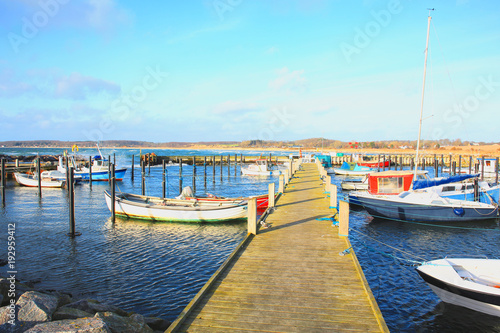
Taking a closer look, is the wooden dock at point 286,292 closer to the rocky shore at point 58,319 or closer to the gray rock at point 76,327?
the gray rock at point 76,327

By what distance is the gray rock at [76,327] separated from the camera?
17.4 feet

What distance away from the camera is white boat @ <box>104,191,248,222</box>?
61.6 ft

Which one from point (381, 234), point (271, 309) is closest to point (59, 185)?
point (381, 234)

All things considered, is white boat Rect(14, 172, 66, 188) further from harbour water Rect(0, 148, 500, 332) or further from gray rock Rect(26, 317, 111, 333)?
gray rock Rect(26, 317, 111, 333)

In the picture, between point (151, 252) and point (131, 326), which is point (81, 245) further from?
point (131, 326)

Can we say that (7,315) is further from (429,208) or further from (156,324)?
(429,208)

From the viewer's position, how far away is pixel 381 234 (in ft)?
57.2

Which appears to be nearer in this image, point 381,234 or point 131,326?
point 131,326

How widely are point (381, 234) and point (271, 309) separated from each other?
1330cm

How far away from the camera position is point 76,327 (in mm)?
5398

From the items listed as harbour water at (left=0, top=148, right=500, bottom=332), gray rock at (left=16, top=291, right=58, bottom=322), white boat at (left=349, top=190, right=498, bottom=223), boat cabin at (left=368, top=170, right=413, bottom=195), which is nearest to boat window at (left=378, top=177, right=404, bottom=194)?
boat cabin at (left=368, top=170, right=413, bottom=195)

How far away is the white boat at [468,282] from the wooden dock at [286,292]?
229 centimetres

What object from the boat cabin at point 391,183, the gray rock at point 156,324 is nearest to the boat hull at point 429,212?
the boat cabin at point 391,183

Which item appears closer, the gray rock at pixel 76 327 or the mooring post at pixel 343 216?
the gray rock at pixel 76 327
